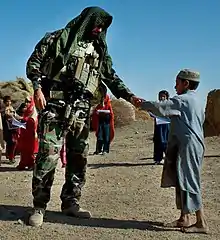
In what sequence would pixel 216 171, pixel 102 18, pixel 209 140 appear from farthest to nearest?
1. pixel 209 140
2. pixel 216 171
3. pixel 102 18

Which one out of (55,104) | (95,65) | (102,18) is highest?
(102,18)

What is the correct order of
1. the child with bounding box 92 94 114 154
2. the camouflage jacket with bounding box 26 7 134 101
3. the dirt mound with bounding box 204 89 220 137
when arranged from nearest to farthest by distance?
1. the camouflage jacket with bounding box 26 7 134 101
2. the child with bounding box 92 94 114 154
3. the dirt mound with bounding box 204 89 220 137

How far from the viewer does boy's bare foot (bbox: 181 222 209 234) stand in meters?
5.64

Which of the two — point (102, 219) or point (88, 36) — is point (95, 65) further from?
point (102, 219)

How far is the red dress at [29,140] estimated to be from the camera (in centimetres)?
1133

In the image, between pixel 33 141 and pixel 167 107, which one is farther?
pixel 33 141

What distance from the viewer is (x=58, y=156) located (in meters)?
5.75

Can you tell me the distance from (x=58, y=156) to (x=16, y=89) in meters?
16.7

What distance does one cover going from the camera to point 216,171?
35.6 feet

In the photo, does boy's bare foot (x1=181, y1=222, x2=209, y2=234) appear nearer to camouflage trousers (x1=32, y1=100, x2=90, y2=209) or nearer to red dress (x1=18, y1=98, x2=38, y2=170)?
camouflage trousers (x1=32, y1=100, x2=90, y2=209)

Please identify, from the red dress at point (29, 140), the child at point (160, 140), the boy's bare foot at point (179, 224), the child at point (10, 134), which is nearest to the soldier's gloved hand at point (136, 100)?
the boy's bare foot at point (179, 224)

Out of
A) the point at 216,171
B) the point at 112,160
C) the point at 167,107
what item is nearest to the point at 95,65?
the point at 167,107

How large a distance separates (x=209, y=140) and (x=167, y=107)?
11987 mm

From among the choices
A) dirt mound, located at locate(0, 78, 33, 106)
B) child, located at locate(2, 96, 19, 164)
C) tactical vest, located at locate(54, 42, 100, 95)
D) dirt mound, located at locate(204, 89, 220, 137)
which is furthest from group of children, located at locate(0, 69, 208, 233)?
dirt mound, located at locate(0, 78, 33, 106)
